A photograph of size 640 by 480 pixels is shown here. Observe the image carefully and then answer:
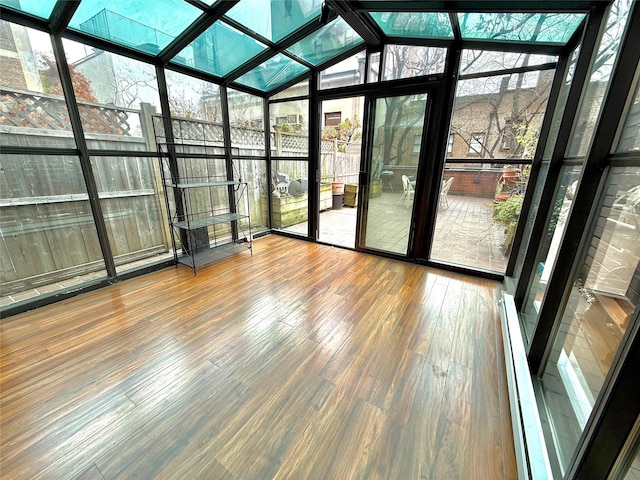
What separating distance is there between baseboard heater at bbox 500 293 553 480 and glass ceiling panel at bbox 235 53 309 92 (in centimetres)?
356

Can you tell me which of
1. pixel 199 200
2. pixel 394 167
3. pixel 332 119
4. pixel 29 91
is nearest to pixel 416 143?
pixel 394 167

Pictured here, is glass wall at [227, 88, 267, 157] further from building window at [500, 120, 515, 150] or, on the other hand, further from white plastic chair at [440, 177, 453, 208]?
building window at [500, 120, 515, 150]

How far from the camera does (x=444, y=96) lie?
8.80 feet

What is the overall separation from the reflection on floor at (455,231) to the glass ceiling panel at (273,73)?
6.61ft

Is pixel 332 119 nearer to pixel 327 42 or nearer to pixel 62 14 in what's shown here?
pixel 327 42

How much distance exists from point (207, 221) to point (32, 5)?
2.06 metres

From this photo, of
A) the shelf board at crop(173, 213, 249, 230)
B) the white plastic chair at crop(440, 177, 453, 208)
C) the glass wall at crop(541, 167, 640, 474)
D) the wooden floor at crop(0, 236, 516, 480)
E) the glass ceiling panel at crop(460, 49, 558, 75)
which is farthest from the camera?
the white plastic chair at crop(440, 177, 453, 208)

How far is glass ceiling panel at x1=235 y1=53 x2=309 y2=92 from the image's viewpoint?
10.2ft

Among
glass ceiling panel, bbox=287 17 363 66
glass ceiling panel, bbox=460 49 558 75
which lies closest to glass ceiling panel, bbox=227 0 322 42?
glass ceiling panel, bbox=287 17 363 66

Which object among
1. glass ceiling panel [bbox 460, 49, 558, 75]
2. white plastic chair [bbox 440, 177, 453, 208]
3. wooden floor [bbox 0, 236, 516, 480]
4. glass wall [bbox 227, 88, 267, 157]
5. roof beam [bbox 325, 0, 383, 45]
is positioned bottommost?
wooden floor [bbox 0, 236, 516, 480]

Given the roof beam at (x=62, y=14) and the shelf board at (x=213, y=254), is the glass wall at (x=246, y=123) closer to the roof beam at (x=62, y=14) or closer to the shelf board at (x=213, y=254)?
the shelf board at (x=213, y=254)

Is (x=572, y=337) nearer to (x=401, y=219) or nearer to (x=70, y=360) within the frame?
(x=401, y=219)

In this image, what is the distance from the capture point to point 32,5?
5.86 feet

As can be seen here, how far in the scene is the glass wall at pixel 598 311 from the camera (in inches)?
36.5
